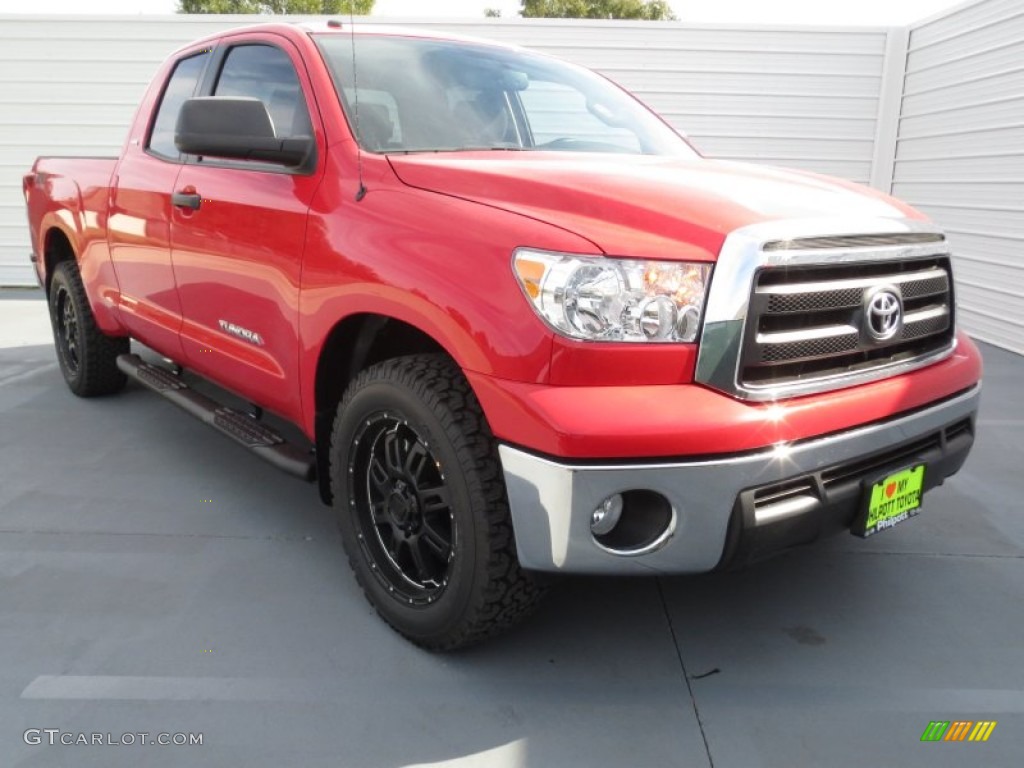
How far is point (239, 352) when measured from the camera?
307cm

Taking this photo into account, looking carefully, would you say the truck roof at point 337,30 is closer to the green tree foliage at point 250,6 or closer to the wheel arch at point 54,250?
the wheel arch at point 54,250

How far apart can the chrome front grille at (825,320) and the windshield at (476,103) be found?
3.73 ft

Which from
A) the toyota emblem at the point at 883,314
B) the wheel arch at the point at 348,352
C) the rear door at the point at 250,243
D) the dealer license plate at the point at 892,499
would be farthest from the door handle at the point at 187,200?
the dealer license plate at the point at 892,499

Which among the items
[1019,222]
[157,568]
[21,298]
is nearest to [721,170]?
[157,568]

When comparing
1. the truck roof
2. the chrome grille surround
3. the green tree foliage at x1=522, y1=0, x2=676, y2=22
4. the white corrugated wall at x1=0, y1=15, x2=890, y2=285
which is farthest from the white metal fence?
the green tree foliage at x1=522, y1=0, x2=676, y2=22

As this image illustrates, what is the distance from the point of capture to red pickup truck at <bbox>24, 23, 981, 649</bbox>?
1.91 metres

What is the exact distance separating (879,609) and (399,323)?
1.77m

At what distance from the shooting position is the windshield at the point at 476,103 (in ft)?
8.88

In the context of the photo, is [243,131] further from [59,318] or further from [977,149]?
[977,149]

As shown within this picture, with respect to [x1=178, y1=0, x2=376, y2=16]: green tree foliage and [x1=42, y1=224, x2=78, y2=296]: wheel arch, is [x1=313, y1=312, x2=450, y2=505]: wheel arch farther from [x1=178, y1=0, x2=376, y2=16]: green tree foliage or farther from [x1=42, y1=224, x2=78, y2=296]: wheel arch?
[x1=178, y1=0, x2=376, y2=16]: green tree foliage

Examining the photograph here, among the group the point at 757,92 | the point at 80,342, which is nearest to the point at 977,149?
the point at 757,92

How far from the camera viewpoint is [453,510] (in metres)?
2.12

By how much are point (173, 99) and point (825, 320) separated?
3.20 meters

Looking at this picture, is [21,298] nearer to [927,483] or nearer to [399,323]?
[399,323]
